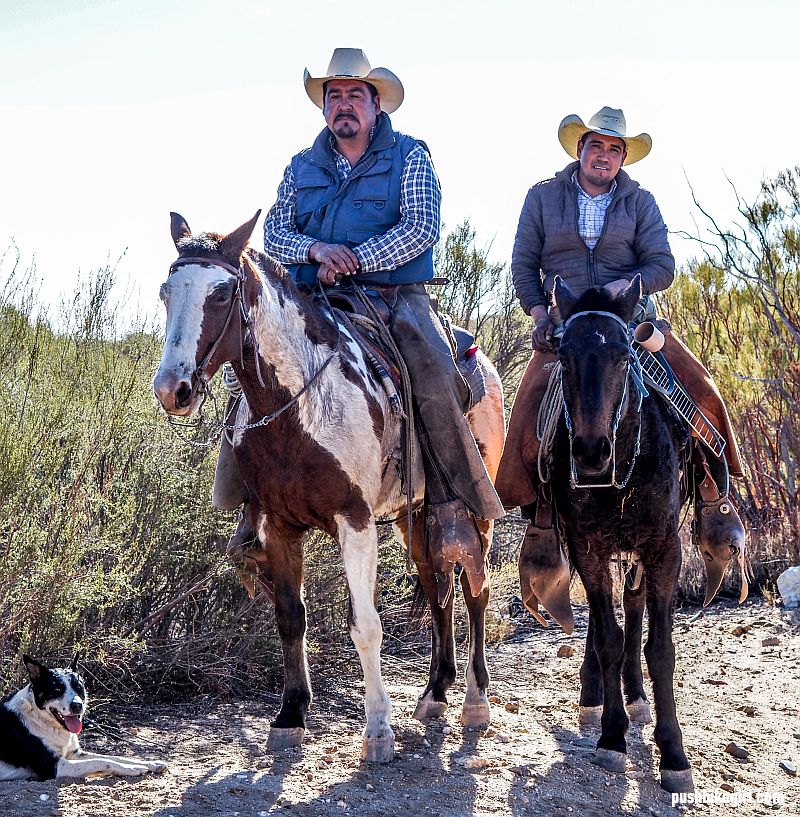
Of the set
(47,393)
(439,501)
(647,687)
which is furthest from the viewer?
(647,687)

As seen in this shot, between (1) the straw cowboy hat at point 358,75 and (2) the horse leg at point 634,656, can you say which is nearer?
(2) the horse leg at point 634,656

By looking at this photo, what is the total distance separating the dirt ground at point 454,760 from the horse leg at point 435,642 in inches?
4.6

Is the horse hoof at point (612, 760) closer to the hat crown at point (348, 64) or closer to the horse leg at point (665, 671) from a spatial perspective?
the horse leg at point (665, 671)

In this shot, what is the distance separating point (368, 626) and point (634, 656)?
1944 mm

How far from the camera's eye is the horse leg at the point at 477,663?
6195mm

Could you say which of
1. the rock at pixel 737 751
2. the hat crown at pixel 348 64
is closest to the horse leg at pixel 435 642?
the rock at pixel 737 751

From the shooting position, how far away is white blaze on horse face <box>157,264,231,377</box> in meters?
4.51

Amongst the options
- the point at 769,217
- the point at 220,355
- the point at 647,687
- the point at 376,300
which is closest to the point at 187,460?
the point at 376,300

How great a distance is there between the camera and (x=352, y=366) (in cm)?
553

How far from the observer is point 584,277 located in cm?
646

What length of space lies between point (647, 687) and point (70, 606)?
12.7ft

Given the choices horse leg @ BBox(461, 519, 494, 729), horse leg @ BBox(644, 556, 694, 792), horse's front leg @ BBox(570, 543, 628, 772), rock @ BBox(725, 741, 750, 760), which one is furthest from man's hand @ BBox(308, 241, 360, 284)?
rock @ BBox(725, 741, 750, 760)

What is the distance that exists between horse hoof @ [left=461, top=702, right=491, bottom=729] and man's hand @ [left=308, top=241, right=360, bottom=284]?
267 cm

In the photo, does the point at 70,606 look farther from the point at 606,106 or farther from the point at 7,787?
the point at 606,106
